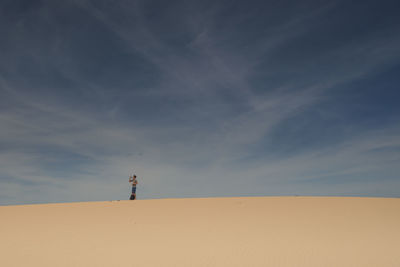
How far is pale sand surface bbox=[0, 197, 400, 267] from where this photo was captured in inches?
305

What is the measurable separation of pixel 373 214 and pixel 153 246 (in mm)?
10486

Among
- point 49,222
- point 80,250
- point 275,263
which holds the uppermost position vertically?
point 49,222

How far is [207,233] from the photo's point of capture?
10336 millimetres

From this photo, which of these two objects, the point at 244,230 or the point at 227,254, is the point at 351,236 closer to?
the point at 244,230

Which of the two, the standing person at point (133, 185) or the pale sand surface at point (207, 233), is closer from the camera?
the pale sand surface at point (207, 233)

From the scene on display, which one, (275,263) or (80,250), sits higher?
(80,250)

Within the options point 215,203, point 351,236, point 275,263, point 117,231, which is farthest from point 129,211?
point 351,236

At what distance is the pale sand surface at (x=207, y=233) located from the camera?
305 inches

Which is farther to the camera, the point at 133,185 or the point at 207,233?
the point at 133,185

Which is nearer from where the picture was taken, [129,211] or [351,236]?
[351,236]

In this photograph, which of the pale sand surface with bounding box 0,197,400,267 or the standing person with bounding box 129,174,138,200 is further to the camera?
the standing person with bounding box 129,174,138,200

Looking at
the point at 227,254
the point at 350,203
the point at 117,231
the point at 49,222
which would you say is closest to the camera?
the point at 227,254

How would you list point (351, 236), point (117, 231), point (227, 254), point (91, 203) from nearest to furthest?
point (227, 254), point (351, 236), point (117, 231), point (91, 203)

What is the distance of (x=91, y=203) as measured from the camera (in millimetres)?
16234
